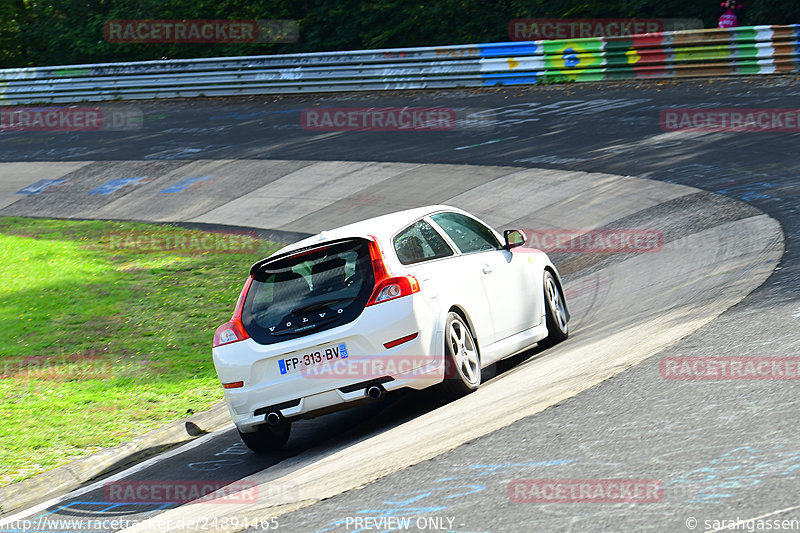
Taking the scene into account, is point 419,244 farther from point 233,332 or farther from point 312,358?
point 233,332

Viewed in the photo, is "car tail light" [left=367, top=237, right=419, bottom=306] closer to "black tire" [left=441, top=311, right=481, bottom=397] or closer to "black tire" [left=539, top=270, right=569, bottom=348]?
"black tire" [left=441, top=311, right=481, bottom=397]

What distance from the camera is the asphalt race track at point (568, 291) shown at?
209 inches

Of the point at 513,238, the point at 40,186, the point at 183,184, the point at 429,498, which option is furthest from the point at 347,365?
the point at 40,186

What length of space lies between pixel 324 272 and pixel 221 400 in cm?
235

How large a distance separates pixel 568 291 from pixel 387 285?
4.95 meters

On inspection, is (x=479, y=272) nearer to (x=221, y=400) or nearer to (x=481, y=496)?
(x=221, y=400)

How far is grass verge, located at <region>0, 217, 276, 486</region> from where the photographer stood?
29.4ft

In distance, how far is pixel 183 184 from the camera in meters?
20.8

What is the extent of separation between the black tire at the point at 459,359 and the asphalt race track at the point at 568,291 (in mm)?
162

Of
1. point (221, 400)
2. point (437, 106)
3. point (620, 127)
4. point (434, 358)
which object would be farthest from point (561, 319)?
point (437, 106)

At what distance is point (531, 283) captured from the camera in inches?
364

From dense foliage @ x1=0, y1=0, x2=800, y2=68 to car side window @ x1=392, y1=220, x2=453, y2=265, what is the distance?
836 inches

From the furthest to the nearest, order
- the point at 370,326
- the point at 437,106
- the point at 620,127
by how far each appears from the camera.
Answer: the point at 437,106, the point at 620,127, the point at 370,326

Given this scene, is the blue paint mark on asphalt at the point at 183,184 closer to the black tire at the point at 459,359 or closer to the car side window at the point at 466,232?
the car side window at the point at 466,232
